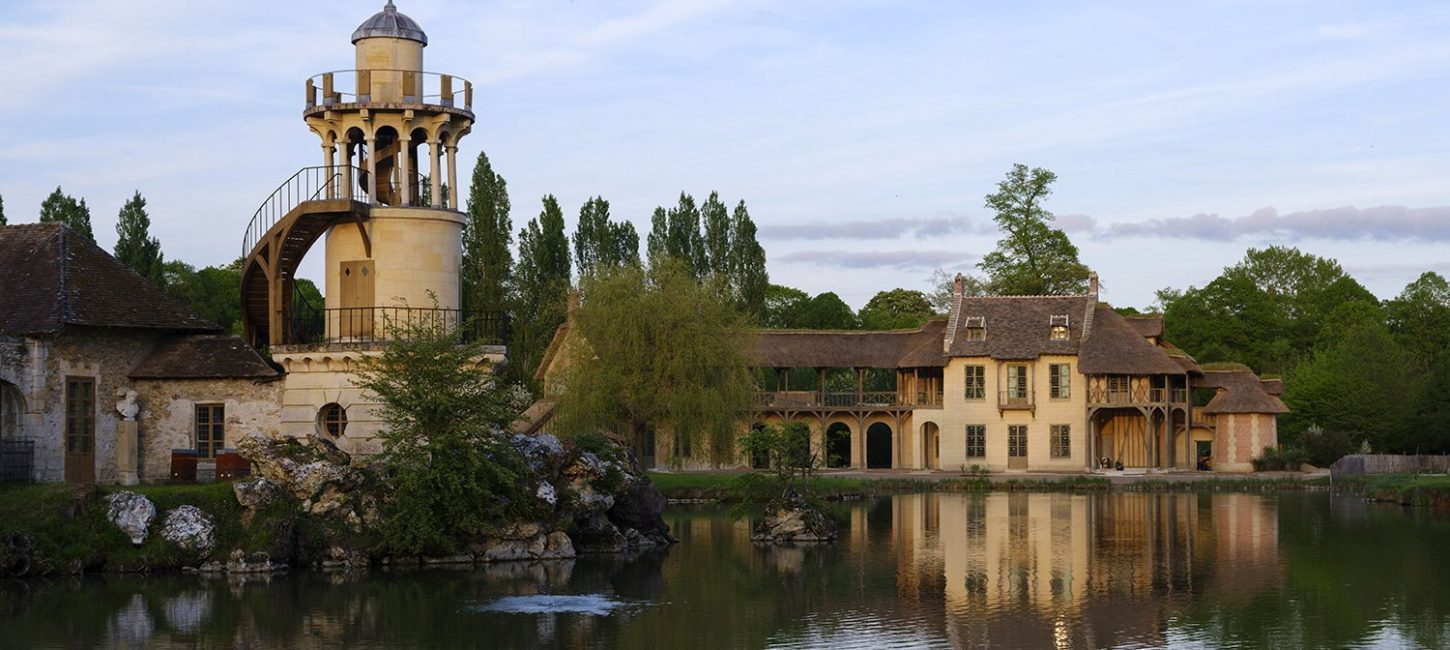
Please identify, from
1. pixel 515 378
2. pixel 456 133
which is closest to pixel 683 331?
pixel 515 378

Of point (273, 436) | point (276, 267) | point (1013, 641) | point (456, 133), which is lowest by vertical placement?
point (1013, 641)

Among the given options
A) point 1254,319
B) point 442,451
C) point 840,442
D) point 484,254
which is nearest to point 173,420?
point 442,451

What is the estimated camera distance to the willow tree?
51750 millimetres

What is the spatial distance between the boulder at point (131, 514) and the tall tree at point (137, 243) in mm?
26839

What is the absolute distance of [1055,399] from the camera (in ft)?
217

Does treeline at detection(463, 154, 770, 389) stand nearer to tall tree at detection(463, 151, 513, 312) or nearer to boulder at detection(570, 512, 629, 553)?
tall tree at detection(463, 151, 513, 312)

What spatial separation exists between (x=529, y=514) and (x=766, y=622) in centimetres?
949

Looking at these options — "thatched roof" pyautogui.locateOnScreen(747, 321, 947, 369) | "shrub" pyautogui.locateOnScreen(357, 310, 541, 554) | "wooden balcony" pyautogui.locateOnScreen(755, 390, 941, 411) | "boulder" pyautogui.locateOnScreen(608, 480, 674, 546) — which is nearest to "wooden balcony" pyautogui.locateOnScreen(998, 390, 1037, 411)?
"wooden balcony" pyautogui.locateOnScreen(755, 390, 941, 411)

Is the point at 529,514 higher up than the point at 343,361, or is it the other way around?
the point at 343,361

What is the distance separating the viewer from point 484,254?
60.1 metres

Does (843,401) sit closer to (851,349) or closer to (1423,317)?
(851,349)

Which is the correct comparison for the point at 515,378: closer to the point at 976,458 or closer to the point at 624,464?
the point at 976,458

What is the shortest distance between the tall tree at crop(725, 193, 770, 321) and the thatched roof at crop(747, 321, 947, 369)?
9.41 feet

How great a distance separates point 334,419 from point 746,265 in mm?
34921
